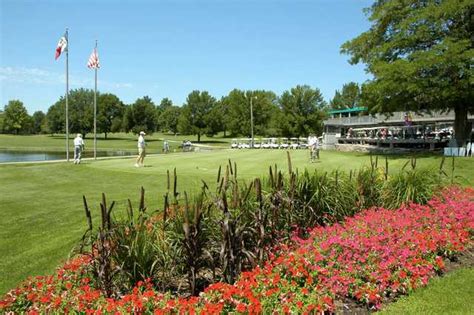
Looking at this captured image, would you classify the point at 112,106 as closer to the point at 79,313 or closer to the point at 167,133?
the point at 167,133

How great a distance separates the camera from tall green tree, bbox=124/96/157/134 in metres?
104

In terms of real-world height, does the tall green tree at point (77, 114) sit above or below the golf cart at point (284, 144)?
above

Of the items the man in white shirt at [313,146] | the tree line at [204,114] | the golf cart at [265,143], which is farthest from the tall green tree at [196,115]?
the man in white shirt at [313,146]

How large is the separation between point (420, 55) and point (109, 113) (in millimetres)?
92276

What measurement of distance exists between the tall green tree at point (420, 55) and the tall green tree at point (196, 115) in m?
61.9

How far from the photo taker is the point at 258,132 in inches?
3472

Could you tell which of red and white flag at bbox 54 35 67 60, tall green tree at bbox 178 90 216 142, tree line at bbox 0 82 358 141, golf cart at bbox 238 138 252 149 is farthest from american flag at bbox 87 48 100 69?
tall green tree at bbox 178 90 216 142

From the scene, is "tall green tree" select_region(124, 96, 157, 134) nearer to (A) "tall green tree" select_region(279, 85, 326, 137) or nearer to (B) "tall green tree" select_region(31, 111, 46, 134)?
(A) "tall green tree" select_region(279, 85, 326, 137)

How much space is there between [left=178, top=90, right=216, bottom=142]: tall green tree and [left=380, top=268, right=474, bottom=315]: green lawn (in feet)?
288

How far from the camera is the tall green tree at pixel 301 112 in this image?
75125mm

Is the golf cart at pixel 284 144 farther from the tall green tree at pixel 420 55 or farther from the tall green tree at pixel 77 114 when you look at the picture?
the tall green tree at pixel 77 114

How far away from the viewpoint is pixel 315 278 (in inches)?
208

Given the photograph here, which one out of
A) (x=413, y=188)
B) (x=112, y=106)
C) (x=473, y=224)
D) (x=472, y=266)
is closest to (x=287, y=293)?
(x=472, y=266)

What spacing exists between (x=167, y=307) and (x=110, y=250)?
1.36 meters
